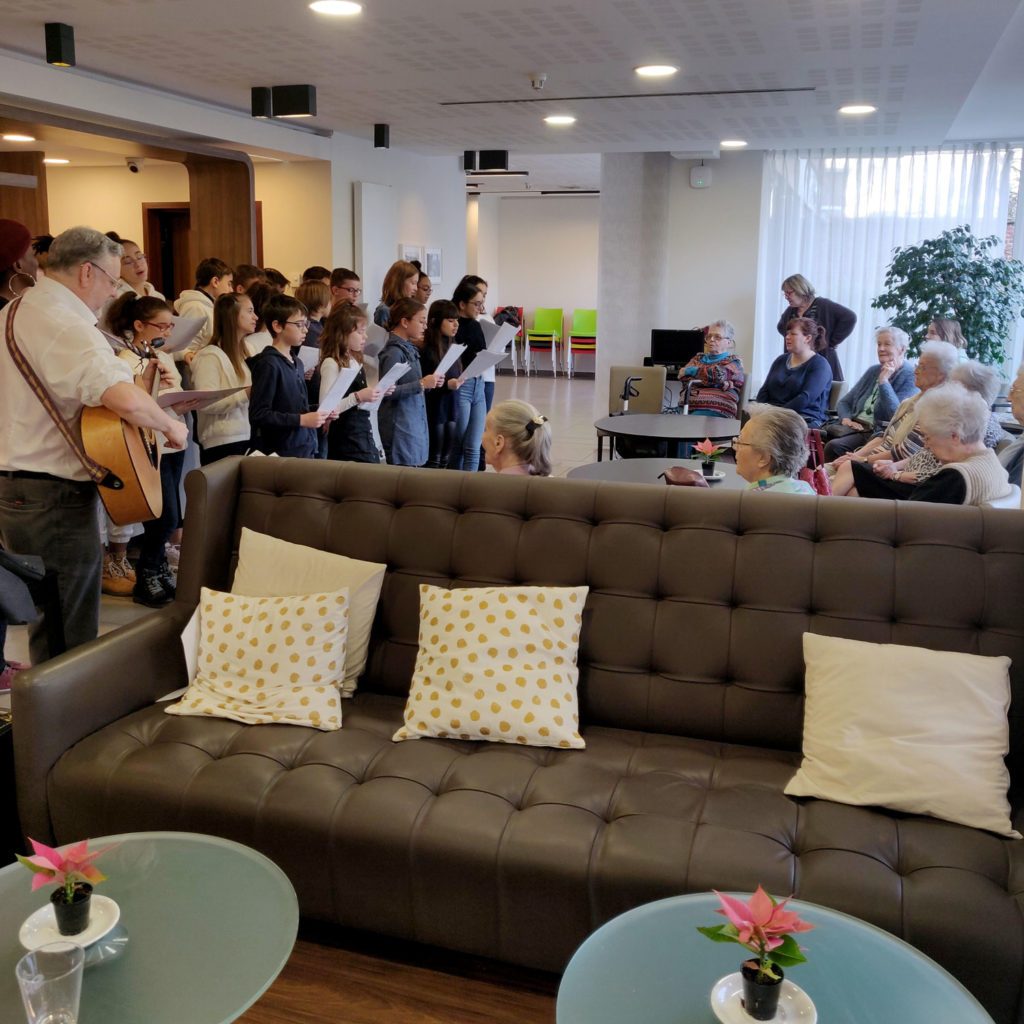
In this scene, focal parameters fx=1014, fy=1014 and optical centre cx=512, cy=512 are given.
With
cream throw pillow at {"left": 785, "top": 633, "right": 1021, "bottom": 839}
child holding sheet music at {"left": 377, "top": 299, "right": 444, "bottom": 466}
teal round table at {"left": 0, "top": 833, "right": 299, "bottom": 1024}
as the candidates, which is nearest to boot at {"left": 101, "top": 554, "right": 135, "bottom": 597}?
child holding sheet music at {"left": 377, "top": 299, "right": 444, "bottom": 466}

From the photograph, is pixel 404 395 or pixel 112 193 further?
pixel 112 193

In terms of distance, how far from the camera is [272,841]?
7.39 ft

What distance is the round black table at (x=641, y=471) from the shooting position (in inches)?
169

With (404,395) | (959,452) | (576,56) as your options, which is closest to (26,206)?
(404,395)

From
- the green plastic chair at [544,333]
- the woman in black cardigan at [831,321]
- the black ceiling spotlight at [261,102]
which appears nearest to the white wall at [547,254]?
the green plastic chair at [544,333]

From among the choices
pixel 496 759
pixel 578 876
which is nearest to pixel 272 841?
pixel 496 759

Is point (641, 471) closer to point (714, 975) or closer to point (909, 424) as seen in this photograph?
point (909, 424)

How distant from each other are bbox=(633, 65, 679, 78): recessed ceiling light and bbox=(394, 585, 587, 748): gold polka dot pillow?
13.9 ft

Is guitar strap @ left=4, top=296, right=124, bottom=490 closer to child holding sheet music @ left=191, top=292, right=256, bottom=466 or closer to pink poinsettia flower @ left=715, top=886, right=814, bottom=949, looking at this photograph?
child holding sheet music @ left=191, top=292, right=256, bottom=466

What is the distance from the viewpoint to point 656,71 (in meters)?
5.90

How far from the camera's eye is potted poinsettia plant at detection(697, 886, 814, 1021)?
54.6 inches

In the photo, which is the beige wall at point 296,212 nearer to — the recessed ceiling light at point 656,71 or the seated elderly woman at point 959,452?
the recessed ceiling light at point 656,71

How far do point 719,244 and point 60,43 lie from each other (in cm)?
695

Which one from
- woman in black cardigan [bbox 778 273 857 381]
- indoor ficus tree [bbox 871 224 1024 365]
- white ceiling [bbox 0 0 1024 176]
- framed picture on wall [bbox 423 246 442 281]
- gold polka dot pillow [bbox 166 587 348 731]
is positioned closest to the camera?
gold polka dot pillow [bbox 166 587 348 731]
